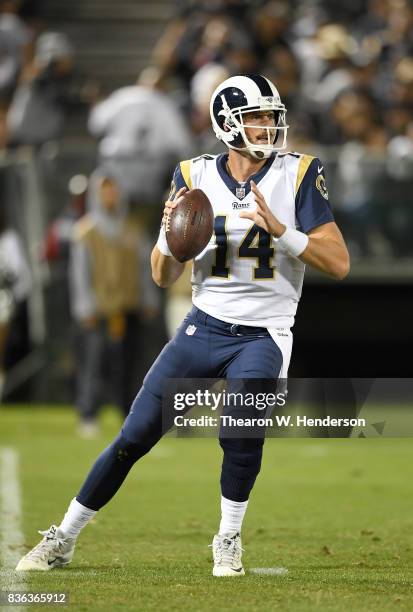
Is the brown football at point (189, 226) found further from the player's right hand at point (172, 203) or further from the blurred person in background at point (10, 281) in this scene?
the blurred person in background at point (10, 281)

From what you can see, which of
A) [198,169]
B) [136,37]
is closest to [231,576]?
[198,169]

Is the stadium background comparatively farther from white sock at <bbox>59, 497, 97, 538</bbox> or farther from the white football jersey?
the white football jersey

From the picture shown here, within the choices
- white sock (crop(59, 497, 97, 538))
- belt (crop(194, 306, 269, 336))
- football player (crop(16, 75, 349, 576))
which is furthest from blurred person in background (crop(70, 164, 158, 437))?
belt (crop(194, 306, 269, 336))

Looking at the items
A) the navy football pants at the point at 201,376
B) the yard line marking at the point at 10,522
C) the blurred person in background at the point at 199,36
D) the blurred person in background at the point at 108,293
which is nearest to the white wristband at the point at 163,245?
the navy football pants at the point at 201,376

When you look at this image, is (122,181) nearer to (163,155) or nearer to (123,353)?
(163,155)

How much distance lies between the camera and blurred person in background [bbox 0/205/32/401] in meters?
13.0

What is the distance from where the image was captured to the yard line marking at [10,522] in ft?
17.8

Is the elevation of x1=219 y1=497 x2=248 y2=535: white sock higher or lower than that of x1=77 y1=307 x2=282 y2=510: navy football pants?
lower

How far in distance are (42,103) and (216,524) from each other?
295 inches

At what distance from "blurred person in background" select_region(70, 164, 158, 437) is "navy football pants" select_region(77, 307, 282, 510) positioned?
20.1ft

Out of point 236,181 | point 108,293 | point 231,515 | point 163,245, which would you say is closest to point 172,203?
point 163,245

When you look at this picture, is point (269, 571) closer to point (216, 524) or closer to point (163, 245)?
point (163, 245)

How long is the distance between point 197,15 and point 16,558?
10452 mm

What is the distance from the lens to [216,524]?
288 inches
